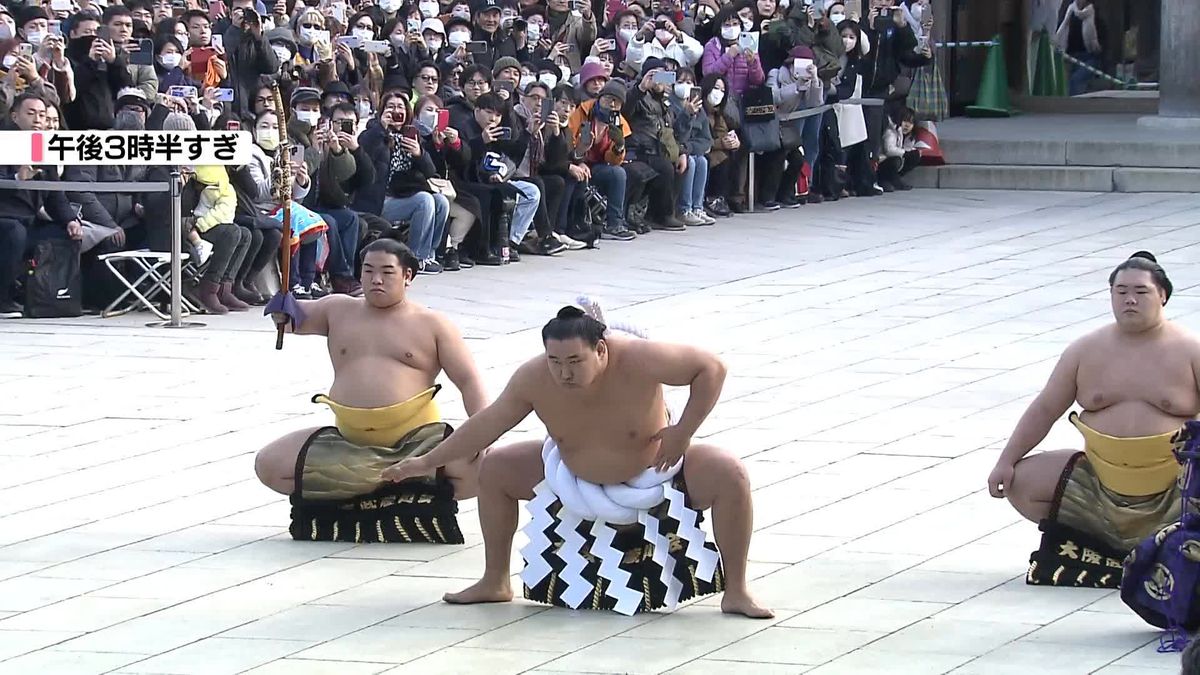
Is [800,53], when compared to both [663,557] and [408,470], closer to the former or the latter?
[408,470]

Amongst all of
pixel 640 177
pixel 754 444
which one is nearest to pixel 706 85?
pixel 640 177

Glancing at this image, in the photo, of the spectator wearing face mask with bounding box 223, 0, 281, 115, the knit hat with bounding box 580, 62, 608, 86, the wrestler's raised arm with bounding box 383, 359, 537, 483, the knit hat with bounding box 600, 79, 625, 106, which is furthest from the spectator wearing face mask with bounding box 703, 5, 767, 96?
the wrestler's raised arm with bounding box 383, 359, 537, 483

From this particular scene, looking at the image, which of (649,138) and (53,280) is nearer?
(53,280)

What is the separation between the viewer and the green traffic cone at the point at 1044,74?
20.4m

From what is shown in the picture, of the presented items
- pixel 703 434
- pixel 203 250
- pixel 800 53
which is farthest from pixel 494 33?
pixel 703 434

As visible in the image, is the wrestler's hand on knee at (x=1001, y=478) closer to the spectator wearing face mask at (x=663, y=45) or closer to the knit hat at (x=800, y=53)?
the spectator wearing face mask at (x=663, y=45)

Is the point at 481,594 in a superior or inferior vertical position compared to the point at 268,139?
inferior

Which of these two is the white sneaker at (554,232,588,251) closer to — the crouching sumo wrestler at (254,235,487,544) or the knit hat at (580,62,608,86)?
the knit hat at (580,62,608,86)

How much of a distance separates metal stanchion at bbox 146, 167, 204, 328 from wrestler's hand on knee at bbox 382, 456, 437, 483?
4389mm

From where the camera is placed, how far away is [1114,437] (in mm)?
5129

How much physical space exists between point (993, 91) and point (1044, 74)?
1507 millimetres

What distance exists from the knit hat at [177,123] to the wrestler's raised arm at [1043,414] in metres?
5.47

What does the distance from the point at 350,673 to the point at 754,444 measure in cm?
273

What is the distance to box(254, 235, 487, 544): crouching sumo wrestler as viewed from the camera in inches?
224
